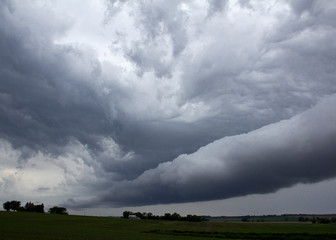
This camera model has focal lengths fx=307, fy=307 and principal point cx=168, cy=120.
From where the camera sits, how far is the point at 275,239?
286 ft

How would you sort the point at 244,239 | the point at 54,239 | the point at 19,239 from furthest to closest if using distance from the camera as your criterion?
1. the point at 244,239
2. the point at 54,239
3. the point at 19,239

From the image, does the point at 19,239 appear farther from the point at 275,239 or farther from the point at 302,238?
the point at 302,238

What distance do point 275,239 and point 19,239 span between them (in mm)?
67849

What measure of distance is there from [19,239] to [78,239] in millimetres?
10448

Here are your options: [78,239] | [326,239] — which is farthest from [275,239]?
[78,239]

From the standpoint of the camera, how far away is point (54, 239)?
54.3 metres

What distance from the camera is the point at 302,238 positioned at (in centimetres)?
8750

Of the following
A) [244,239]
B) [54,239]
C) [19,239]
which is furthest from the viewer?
[244,239]

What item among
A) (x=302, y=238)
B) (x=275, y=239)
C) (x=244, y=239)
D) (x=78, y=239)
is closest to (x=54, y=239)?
(x=78, y=239)

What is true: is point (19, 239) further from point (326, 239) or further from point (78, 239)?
point (326, 239)

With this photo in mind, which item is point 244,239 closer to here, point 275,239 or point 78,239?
point 275,239

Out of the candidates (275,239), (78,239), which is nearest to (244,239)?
(275,239)

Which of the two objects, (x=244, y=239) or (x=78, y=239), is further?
(x=244, y=239)

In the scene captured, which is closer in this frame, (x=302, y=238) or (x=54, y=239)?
(x=54, y=239)
